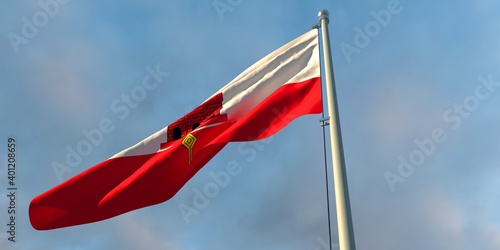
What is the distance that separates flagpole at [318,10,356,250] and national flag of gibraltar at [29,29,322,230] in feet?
2.66

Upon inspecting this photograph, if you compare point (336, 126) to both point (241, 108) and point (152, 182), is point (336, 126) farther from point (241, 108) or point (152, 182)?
point (152, 182)

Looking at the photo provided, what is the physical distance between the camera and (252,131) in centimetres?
1266

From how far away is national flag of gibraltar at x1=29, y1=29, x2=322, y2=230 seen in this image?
12734 mm

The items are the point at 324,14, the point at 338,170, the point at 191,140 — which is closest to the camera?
the point at 338,170

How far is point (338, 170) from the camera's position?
396 inches

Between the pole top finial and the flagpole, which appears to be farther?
the pole top finial

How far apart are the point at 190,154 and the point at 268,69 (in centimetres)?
314

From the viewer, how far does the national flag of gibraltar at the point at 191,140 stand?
12.7 metres

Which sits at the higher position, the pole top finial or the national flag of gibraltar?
the pole top finial

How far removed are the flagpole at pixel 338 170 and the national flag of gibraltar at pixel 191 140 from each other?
2.66 feet

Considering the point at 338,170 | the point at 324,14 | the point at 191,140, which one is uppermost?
the point at 324,14

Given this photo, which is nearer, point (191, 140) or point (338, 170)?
point (338, 170)

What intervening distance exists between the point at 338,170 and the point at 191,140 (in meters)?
4.70

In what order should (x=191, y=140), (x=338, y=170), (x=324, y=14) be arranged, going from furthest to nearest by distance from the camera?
(x=191, y=140) < (x=324, y=14) < (x=338, y=170)
